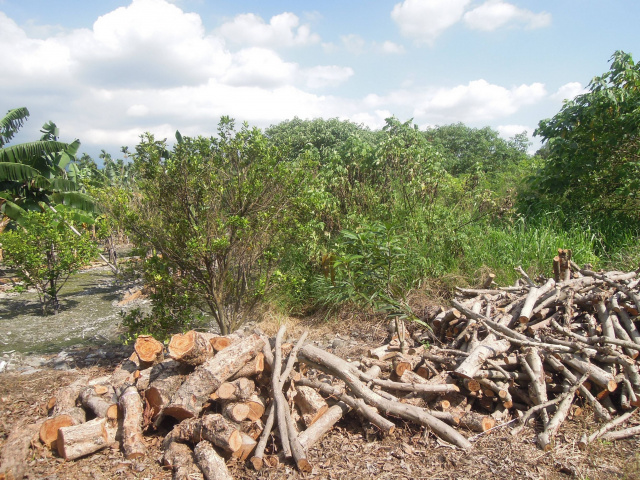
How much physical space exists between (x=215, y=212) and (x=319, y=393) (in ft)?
7.70

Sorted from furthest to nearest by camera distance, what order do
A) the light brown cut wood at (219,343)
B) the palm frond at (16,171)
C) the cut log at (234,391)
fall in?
1. the palm frond at (16,171)
2. the light brown cut wood at (219,343)
3. the cut log at (234,391)

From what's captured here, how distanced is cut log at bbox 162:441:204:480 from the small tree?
720 centimetres

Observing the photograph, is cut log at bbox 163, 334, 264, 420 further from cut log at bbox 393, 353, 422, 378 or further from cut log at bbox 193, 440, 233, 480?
cut log at bbox 393, 353, 422, 378

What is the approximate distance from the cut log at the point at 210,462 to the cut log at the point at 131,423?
1.56 ft

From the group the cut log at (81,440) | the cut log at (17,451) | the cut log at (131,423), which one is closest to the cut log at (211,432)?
the cut log at (131,423)

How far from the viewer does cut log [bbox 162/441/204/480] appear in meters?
3.12

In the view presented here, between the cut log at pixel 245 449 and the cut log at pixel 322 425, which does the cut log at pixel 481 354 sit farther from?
the cut log at pixel 245 449

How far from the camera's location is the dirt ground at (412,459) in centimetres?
305

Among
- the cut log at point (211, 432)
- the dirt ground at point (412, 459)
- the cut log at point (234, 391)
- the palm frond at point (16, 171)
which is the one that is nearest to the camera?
the dirt ground at point (412, 459)

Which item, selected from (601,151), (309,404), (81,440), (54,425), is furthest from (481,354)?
(601,151)

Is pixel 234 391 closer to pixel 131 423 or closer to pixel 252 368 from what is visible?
pixel 252 368

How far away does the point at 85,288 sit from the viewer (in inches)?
492

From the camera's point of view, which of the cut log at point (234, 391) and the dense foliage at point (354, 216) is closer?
the cut log at point (234, 391)

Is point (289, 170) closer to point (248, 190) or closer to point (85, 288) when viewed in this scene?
point (248, 190)
